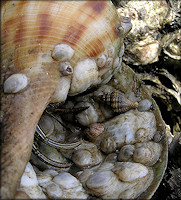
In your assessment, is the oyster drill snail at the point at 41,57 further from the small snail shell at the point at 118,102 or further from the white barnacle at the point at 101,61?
the small snail shell at the point at 118,102

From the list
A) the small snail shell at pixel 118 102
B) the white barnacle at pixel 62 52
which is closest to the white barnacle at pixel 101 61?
the white barnacle at pixel 62 52

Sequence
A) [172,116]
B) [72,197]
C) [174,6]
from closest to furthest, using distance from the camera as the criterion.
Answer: [72,197]
[174,6]
[172,116]

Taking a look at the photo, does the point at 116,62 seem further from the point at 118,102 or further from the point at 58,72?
the point at 58,72

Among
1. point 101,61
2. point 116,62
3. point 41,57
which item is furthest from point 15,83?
point 116,62

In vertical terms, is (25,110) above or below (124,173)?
above

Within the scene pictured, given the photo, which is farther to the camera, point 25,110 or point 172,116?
point 172,116

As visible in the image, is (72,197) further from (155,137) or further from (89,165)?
(155,137)

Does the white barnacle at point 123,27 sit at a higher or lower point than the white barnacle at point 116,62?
higher

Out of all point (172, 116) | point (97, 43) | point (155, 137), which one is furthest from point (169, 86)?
point (97, 43)
